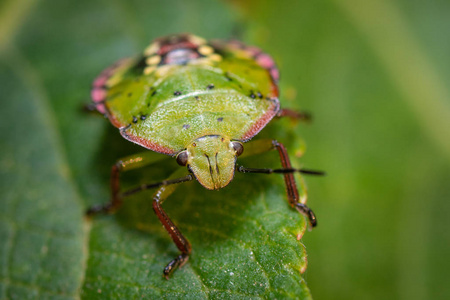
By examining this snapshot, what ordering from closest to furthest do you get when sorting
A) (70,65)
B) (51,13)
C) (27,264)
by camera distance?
(27,264) → (70,65) → (51,13)

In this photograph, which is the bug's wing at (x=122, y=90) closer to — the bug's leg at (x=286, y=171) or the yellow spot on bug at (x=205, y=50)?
the yellow spot on bug at (x=205, y=50)

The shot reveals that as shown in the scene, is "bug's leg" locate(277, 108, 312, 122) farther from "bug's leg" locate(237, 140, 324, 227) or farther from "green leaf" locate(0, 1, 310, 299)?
"bug's leg" locate(237, 140, 324, 227)

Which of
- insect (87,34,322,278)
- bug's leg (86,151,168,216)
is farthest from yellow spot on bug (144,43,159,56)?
bug's leg (86,151,168,216)

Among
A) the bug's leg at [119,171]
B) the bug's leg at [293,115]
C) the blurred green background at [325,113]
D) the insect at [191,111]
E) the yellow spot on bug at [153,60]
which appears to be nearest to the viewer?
the insect at [191,111]

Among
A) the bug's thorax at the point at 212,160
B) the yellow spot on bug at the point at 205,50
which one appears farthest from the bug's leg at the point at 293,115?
the yellow spot on bug at the point at 205,50

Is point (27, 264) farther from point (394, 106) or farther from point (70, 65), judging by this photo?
point (394, 106)

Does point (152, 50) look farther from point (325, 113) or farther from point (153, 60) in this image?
point (325, 113)

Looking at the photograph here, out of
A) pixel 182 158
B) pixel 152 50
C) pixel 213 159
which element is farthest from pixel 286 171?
pixel 152 50

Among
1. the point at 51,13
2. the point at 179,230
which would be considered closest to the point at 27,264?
the point at 179,230
